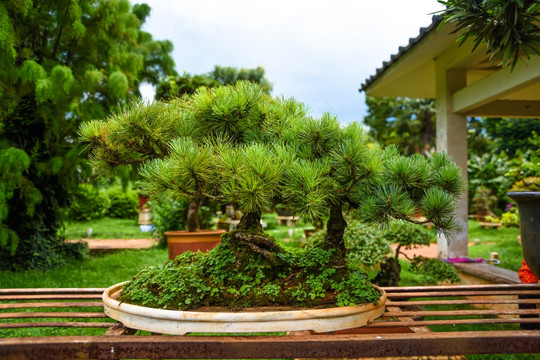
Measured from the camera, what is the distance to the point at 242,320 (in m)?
1.38

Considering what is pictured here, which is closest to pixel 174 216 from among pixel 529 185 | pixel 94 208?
pixel 529 185

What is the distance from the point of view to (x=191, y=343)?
1288 millimetres

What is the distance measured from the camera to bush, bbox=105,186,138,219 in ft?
53.7

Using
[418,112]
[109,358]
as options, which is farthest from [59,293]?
[418,112]

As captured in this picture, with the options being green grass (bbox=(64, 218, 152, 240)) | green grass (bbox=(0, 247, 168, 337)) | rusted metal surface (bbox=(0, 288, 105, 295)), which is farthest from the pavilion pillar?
green grass (bbox=(64, 218, 152, 240))

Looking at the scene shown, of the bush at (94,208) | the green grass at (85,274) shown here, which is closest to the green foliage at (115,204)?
the bush at (94,208)

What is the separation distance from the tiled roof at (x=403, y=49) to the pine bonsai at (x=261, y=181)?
2851 millimetres

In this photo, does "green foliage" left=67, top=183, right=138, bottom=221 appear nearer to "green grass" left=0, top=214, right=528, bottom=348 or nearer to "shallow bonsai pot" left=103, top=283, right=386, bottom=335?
"green grass" left=0, top=214, right=528, bottom=348

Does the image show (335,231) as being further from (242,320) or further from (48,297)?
(48,297)

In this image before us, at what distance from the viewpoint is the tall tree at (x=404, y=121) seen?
18.7 meters

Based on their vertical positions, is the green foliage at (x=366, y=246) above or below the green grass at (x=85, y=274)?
above

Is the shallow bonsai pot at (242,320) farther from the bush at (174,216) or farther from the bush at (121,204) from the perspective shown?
the bush at (121,204)

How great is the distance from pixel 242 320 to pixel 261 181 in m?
0.46

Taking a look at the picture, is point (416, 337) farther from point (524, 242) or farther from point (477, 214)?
point (477, 214)
